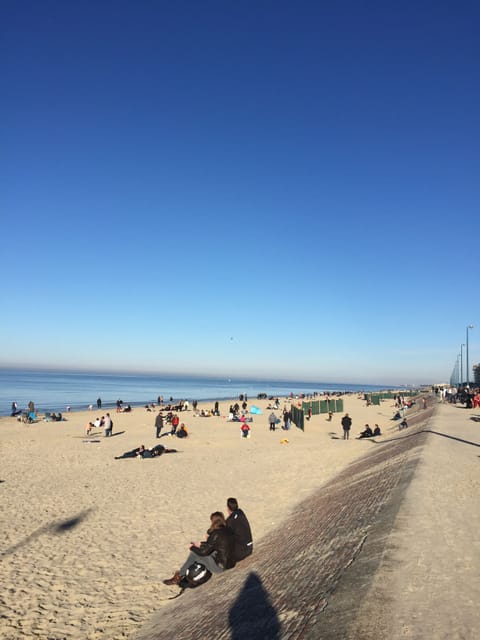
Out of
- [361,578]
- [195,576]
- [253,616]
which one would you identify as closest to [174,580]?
[195,576]

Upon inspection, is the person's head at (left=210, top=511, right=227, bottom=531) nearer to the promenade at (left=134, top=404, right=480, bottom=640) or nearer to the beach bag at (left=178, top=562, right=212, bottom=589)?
the beach bag at (left=178, top=562, right=212, bottom=589)

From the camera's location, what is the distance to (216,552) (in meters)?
8.26

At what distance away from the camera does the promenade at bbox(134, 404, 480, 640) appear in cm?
454

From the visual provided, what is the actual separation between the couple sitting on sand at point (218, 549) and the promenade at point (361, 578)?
25 cm

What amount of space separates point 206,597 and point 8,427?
110 ft

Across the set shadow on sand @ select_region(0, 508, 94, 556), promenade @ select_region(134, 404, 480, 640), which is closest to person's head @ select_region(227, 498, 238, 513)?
promenade @ select_region(134, 404, 480, 640)

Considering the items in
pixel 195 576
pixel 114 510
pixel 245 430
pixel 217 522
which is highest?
pixel 217 522

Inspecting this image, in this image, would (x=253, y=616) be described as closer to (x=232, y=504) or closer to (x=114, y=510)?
(x=232, y=504)

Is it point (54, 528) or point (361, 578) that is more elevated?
point (361, 578)

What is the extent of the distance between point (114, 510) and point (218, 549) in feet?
21.1

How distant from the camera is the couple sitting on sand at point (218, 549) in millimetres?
8148

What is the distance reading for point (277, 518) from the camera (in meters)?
12.5

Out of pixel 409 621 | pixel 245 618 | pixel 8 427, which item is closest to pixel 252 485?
pixel 245 618

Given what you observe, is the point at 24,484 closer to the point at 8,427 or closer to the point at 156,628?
the point at 156,628
